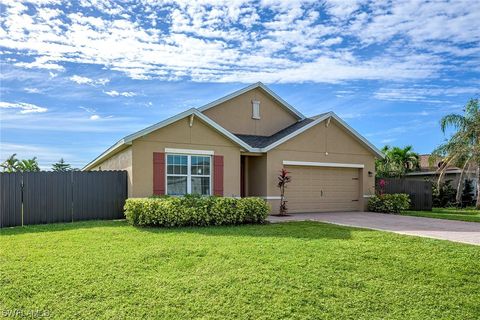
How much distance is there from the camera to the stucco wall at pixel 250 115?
18.5 meters

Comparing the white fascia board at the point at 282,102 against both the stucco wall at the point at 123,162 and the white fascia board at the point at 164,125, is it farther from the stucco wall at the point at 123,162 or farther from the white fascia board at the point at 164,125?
the stucco wall at the point at 123,162

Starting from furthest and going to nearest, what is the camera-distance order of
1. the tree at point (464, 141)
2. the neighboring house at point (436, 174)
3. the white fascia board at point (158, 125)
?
the neighboring house at point (436, 174) < the tree at point (464, 141) < the white fascia board at point (158, 125)

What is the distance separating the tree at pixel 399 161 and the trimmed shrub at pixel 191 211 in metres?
18.8

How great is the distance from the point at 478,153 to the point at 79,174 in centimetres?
2121

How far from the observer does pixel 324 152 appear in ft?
58.0

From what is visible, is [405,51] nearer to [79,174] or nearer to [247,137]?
[247,137]

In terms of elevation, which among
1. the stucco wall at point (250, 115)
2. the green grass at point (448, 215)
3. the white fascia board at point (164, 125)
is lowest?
the green grass at point (448, 215)

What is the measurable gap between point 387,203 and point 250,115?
7.87m

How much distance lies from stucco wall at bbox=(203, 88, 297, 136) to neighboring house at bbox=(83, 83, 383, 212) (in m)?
0.05

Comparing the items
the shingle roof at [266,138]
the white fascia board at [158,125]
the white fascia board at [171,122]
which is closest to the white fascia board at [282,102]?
the shingle roof at [266,138]

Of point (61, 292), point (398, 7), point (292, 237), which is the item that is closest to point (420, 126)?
point (398, 7)

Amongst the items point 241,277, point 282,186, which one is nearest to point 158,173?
point 282,186

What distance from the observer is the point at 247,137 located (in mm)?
18375

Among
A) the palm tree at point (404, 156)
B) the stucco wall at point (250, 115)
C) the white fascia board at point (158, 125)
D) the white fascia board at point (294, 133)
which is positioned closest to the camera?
the white fascia board at point (158, 125)
